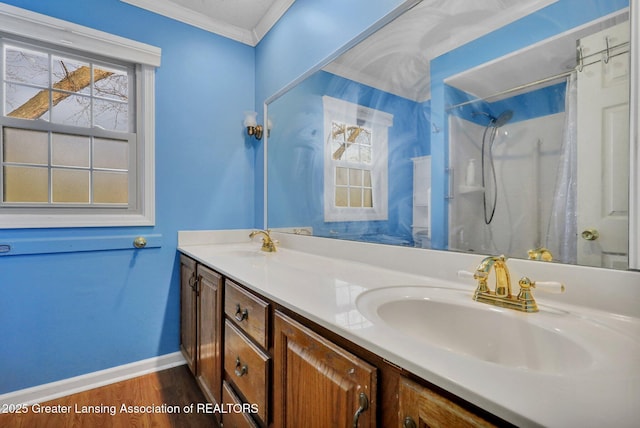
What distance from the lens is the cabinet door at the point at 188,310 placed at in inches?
66.1

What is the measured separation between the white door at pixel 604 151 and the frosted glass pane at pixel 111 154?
232 cm

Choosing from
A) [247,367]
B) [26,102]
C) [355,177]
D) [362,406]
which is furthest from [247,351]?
[26,102]

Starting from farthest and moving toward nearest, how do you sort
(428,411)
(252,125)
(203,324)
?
(252,125) < (203,324) < (428,411)

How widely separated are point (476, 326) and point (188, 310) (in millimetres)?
1647

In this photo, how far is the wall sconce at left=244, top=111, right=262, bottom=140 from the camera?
227cm

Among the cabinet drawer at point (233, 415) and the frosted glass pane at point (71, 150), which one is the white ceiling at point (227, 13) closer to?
the frosted glass pane at point (71, 150)

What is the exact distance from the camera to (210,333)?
55.6 inches

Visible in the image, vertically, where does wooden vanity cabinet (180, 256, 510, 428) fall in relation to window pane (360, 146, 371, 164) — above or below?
below

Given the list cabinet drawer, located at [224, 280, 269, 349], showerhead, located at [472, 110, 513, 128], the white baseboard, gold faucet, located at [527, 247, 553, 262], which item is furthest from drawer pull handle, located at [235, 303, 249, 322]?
the white baseboard

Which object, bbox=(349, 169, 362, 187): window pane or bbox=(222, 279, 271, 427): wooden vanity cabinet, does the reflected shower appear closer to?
bbox=(349, 169, 362, 187): window pane

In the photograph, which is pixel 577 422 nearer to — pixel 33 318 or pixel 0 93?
Answer: pixel 33 318

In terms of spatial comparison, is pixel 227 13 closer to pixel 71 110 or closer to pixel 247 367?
pixel 71 110

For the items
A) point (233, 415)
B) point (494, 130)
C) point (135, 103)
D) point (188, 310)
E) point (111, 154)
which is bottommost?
point (233, 415)

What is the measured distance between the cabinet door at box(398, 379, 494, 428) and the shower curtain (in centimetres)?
60
